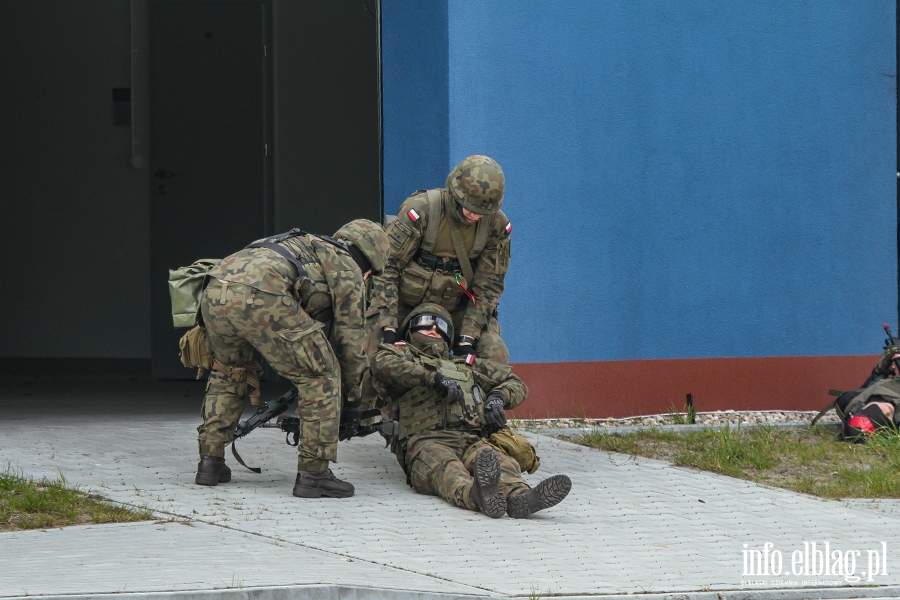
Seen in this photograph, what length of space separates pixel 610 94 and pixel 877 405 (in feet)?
9.10

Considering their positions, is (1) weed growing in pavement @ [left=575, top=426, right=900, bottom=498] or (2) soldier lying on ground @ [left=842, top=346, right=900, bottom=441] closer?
(1) weed growing in pavement @ [left=575, top=426, right=900, bottom=498]

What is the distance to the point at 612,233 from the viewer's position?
317 inches

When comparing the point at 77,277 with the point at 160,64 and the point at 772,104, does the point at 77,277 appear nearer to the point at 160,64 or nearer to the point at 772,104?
the point at 160,64

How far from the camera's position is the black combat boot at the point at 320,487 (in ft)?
18.1

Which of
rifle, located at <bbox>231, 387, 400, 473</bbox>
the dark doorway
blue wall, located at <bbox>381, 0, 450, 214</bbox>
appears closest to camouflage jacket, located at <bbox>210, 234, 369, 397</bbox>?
rifle, located at <bbox>231, 387, 400, 473</bbox>

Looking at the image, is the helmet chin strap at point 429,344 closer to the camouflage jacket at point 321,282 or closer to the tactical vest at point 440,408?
the tactical vest at point 440,408

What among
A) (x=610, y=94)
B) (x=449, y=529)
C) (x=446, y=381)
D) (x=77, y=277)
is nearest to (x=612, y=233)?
(x=610, y=94)

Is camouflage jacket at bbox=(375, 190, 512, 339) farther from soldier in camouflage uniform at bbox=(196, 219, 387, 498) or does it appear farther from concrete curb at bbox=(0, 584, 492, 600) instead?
concrete curb at bbox=(0, 584, 492, 600)

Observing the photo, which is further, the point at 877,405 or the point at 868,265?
the point at 868,265

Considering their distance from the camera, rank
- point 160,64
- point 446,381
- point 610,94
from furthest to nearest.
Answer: point 160,64 < point 610,94 < point 446,381

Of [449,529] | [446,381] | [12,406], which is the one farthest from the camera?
[12,406]

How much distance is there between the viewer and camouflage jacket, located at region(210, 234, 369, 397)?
17.5ft

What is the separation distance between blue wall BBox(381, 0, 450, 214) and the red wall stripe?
4.98 feet

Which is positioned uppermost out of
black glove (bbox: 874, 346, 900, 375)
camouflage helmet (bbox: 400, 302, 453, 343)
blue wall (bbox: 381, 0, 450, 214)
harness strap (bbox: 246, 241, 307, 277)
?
blue wall (bbox: 381, 0, 450, 214)
